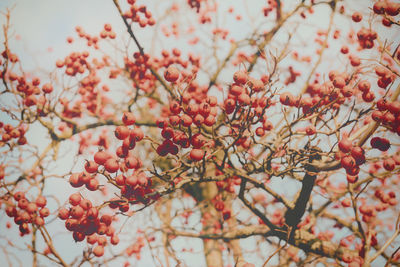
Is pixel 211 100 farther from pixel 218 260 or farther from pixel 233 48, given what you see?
pixel 218 260

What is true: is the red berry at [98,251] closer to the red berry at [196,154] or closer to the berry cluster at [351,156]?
the red berry at [196,154]

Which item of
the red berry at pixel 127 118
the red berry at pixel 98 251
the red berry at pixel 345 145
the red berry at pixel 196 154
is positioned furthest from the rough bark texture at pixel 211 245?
the red berry at pixel 345 145

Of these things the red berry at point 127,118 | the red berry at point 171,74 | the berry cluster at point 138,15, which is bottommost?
the red berry at point 127,118

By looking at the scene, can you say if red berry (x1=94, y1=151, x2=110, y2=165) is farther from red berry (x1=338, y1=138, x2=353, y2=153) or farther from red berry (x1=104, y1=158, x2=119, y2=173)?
red berry (x1=338, y1=138, x2=353, y2=153)

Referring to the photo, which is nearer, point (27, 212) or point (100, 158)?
point (100, 158)

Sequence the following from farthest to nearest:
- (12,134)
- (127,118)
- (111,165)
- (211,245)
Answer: (211,245), (12,134), (127,118), (111,165)

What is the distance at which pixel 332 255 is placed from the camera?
3.48 meters

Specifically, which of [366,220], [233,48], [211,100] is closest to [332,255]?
[366,220]

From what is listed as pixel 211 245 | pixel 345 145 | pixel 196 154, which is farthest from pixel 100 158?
pixel 211 245

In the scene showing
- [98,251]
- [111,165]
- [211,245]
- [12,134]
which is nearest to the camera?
[111,165]

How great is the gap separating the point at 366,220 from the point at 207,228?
3242mm

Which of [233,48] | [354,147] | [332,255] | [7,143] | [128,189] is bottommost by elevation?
[332,255]

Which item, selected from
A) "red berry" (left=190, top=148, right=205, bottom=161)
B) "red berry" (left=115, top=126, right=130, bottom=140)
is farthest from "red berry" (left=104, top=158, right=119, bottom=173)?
"red berry" (left=190, top=148, right=205, bottom=161)

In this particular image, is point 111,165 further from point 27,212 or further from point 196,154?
point 27,212
